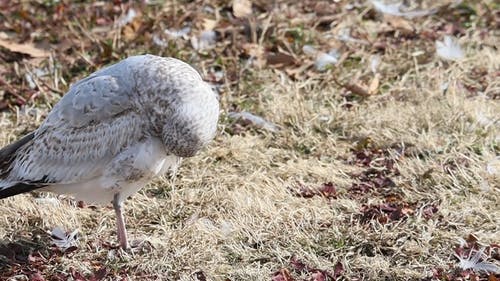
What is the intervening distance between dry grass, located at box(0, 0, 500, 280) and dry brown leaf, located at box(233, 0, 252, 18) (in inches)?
32.5

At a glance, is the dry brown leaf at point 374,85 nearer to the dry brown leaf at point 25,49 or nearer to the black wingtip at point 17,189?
the dry brown leaf at point 25,49

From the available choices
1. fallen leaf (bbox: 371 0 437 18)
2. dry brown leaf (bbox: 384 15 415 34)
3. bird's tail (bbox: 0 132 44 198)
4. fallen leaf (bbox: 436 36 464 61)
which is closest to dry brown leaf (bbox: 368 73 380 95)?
fallen leaf (bbox: 436 36 464 61)

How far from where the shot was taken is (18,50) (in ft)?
23.9

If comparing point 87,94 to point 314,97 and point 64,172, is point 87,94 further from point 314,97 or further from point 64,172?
point 314,97

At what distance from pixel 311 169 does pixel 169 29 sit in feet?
7.20

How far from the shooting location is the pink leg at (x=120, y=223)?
498cm

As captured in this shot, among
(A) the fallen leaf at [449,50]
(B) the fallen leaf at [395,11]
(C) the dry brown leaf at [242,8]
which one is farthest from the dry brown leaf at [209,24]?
(A) the fallen leaf at [449,50]

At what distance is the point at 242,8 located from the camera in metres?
7.73

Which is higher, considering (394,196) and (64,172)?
(64,172)

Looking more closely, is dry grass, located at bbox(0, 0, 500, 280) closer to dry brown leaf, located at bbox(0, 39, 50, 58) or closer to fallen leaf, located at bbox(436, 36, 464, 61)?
fallen leaf, located at bbox(436, 36, 464, 61)

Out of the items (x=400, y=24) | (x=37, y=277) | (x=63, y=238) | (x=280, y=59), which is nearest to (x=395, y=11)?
(x=400, y=24)

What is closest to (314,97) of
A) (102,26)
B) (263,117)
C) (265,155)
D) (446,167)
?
(263,117)

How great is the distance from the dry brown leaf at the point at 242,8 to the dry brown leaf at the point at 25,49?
1.47 meters

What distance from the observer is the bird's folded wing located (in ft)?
15.7
